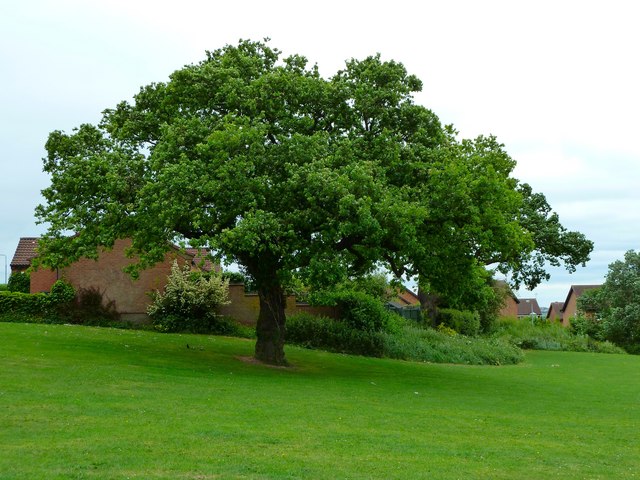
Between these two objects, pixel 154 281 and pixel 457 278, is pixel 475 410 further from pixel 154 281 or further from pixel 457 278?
pixel 154 281

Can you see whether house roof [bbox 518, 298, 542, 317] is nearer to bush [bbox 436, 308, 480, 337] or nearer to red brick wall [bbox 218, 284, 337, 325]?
bush [bbox 436, 308, 480, 337]

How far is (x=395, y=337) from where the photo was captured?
3578cm

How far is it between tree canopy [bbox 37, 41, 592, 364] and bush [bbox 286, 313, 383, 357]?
378 inches

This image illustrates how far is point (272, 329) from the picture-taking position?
80.7ft

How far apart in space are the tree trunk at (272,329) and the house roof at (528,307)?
4877 inches

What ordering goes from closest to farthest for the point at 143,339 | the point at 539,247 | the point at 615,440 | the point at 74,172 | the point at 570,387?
1. the point at 615,440
2. the point at 74,172
3. the point at 570,387
4. the point at 143,339
5. the point at 539,247

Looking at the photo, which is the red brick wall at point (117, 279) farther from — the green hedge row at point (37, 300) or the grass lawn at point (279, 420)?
the grass lawn at point (279, 420)

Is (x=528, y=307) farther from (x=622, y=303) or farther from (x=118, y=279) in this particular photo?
(x=118, y=279)

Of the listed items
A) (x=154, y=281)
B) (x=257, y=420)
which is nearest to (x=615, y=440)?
(x=257, y=420)

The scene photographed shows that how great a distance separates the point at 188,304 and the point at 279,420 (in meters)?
24.1

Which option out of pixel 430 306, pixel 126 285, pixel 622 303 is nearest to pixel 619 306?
pixel 622 303

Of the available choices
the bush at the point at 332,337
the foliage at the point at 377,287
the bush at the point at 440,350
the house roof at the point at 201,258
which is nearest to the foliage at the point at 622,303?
the bush at the point at 440,350

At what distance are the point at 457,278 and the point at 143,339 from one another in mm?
13847

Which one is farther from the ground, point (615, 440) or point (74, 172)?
point (74, 172)
